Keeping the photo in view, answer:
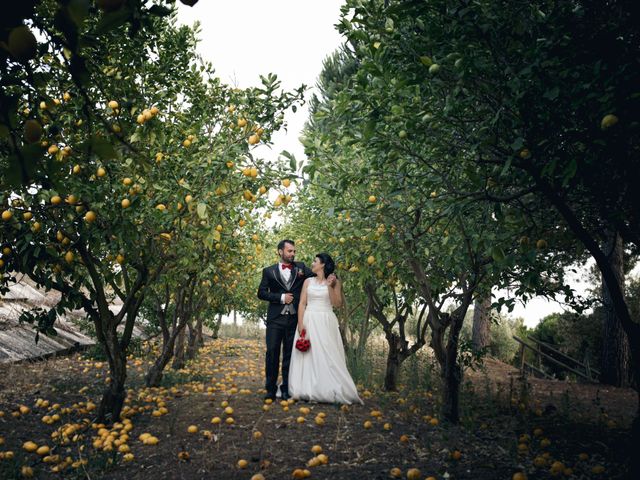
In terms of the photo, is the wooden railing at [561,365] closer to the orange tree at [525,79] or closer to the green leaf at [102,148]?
the orange tree at [525,79]

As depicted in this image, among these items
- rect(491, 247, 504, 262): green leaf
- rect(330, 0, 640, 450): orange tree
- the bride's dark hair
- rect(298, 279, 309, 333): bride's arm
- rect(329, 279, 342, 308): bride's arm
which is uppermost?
rect(330, 0, 640, 450): orange tree

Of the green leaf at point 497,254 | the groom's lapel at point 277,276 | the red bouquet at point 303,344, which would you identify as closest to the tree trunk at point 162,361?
the groom's lapel at point 277,276

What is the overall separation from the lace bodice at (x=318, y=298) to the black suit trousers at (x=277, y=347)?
37 centimetres

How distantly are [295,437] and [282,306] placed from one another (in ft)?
7.44

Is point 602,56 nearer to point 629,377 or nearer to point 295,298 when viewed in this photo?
point 295,298

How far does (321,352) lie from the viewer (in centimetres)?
636

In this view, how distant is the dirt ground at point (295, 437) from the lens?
3662mm

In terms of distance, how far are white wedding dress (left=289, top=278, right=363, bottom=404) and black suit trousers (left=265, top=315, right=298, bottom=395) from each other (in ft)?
0.36

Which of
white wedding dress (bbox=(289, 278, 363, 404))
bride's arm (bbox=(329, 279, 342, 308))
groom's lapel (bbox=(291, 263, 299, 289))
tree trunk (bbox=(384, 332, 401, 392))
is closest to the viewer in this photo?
white wedding dress (bbox=(289, 278, 363, 404))

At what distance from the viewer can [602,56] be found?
2562mm

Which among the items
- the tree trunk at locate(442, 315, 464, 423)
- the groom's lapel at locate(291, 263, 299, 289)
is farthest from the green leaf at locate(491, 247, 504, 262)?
the groom's lapel at locate(291, 263, 299, 289)

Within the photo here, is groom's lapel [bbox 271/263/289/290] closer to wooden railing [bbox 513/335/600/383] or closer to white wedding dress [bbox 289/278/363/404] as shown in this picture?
white wedding dress [bbox 289/278/363/404]

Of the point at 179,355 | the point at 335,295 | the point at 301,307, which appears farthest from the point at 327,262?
the point at 179,355

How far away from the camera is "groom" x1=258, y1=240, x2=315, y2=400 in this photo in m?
6.39
